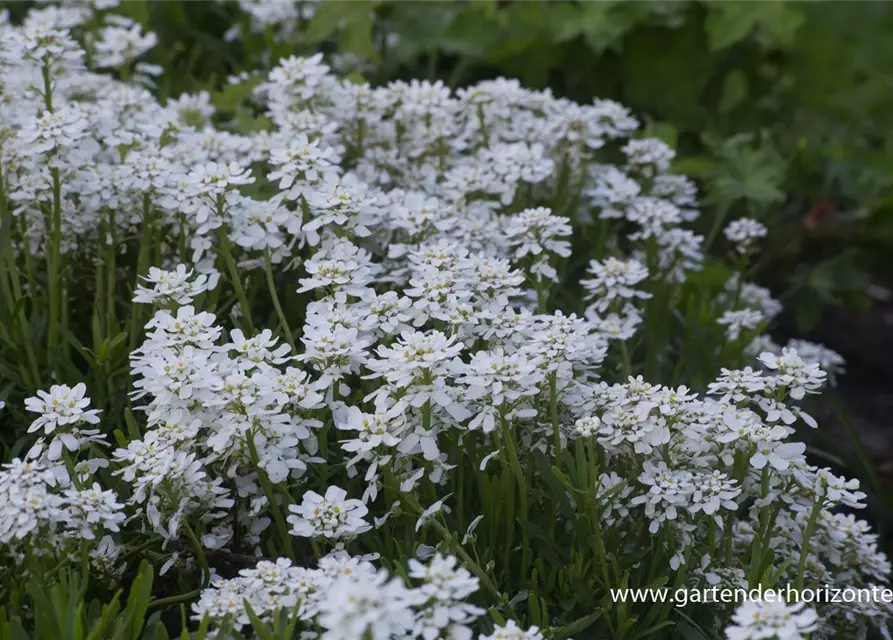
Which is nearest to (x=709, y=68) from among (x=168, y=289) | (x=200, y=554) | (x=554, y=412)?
(x=554, y=412)

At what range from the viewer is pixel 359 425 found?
1962 mm

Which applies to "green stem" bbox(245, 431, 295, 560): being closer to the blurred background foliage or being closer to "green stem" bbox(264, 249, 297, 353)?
"green stem" bbox(264, 249, 297, 353)

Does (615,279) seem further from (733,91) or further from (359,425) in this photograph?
(733,91)

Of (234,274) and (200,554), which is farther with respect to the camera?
(234,274)

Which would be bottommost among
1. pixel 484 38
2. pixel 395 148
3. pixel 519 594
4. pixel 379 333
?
pixel 519 594

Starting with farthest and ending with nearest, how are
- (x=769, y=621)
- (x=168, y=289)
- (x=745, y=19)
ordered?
1. (x=745, y=19)
2. (x=168, y=289)
3. (x=769, y=621)

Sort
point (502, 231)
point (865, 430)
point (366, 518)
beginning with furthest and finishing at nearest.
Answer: point (865, 430) → point (502, 231) → point (366, 518)

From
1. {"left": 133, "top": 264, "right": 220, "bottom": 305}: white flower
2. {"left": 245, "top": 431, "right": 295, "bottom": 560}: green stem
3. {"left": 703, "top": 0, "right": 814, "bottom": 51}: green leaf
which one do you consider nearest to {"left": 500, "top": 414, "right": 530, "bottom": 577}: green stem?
{"left": 245, "top": 431, "right": 295, "bottom": 560}: green stem

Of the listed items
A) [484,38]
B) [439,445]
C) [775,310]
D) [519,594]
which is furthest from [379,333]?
[484,38]

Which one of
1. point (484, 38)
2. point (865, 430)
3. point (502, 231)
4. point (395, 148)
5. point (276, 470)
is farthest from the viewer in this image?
point (484, 38)

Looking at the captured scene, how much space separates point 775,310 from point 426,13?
1.75m

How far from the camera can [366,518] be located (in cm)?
221

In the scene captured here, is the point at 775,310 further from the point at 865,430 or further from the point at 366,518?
the point at 366,518

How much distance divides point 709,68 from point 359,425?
2771 mm
